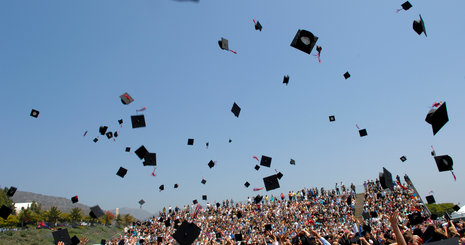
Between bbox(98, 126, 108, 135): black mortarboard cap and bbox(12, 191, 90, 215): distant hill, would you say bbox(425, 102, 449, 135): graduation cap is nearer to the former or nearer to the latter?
bbox(98, 126, 108, 135): black mortarboard cap

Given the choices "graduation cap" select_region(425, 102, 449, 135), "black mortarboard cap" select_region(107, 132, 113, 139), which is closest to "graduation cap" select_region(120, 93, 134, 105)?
"black mortarboard cap" select_region(107, 132, 113, 139)

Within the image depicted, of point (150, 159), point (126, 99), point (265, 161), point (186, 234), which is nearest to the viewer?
point (186, 234)

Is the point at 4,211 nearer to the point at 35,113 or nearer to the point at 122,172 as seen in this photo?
the point at 122,172

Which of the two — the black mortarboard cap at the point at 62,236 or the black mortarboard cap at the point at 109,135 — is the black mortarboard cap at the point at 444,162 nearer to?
the black mortarboard cap at the point at 62,236

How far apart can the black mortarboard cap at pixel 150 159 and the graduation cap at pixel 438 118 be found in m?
11.3

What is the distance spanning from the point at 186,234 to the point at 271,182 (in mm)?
6037

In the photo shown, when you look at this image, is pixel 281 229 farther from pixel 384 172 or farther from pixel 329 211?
pixel 384 172

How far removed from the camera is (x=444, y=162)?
34.1 feet

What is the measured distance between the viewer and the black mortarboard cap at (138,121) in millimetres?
12289

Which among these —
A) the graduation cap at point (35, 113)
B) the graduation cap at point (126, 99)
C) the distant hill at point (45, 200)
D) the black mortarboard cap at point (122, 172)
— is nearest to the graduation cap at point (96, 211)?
the black mortarboard cap at point (122, 172)

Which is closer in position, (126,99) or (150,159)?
(126,99)

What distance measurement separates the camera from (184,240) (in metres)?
8.62

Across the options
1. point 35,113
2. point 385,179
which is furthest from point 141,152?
point 385,179

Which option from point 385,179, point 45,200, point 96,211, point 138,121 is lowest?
point 96,211
